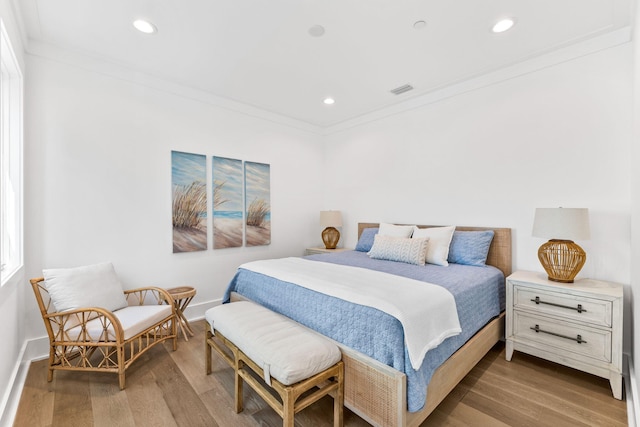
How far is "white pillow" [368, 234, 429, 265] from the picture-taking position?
111 inches

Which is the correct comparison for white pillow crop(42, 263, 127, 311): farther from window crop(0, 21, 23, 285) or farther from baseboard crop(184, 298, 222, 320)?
baseboard crop(184, 298, 222, 320)

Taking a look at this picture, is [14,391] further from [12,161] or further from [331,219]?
[331,219]

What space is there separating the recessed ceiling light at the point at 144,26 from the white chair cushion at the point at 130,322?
2269mm

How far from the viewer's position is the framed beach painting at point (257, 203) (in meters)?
3.79

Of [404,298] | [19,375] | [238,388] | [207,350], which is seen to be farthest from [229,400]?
[19,375]

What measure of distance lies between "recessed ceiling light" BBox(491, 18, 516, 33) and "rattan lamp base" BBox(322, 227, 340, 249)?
9.75ft

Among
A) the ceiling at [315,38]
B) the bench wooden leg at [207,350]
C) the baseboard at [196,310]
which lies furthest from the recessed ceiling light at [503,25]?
the baseboard at [196,310]

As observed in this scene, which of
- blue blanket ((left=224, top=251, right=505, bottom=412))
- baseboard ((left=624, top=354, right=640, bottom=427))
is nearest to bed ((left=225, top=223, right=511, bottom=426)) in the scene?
blue blanket ((left=224, top=251, right=505, bottom=412))

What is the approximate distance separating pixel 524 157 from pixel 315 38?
7.49ft

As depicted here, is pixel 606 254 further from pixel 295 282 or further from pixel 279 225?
pixel 279 225

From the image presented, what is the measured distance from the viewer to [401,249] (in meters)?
2.93

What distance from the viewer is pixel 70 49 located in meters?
2.53

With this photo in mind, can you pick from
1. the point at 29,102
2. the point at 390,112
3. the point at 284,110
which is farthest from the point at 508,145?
the point at 29,102

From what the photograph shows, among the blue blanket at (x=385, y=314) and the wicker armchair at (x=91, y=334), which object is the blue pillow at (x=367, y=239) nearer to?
the blue blanket at (x=385, y=314)
